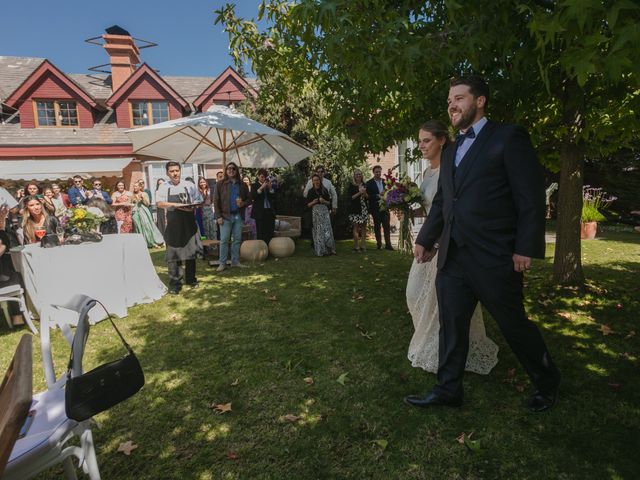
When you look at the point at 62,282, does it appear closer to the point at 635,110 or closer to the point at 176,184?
the point at 176,184

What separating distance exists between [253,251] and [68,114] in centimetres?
1638

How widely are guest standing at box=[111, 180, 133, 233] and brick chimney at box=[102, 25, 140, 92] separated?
11512 mm

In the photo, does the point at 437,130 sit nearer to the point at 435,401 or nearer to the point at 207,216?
the point at 435,401

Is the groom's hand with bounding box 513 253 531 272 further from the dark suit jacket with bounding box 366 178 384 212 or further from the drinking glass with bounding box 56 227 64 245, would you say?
the dark suit jacket with bounding box 366 178 384 212

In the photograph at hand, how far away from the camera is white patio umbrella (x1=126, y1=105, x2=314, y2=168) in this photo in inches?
297

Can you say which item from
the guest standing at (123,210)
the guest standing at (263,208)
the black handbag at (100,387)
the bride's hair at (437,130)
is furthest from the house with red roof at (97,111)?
the black handbag at (100,387)

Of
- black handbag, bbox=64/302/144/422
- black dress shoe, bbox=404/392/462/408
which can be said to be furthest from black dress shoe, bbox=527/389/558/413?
black handbag, bbox=64/302/144/422

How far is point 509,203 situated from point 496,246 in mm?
290

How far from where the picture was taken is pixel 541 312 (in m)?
5.16

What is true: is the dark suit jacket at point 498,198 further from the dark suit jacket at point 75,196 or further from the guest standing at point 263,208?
the dark suit jacket at point 75,196

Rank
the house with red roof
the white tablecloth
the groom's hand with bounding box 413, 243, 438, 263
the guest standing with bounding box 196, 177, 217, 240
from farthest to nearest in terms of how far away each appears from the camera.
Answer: the house with red roof, the guest standing with bounding box 196, 177, 217, 240, the white tablecloth, the groom's hand with bounding box 413, 243, 438, 263

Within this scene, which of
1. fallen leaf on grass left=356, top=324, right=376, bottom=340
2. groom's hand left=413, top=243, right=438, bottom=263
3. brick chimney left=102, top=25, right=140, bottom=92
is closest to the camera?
groom's hand left=413, top=243, right=438, bottom=263

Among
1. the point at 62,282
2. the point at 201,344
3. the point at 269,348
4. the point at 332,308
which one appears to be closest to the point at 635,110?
the point at 332,308

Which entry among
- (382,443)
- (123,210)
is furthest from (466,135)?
(123,210)
